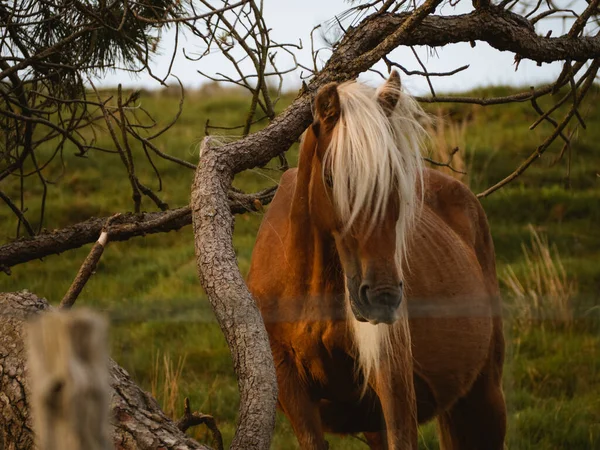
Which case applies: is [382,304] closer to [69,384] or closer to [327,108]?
[327,108]

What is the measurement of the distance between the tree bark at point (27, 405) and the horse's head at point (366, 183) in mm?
767

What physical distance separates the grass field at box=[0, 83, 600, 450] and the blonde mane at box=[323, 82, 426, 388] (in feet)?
1.81

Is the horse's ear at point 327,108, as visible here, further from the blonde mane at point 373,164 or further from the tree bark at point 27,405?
the tree bark at point 27,405

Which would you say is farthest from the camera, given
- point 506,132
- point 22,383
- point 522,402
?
point 506,132

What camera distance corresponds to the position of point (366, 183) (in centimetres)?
269

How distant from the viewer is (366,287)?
8.70 feet

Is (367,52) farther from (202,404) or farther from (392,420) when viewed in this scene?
(202,404)

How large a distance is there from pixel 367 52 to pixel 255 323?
1333 millimetres

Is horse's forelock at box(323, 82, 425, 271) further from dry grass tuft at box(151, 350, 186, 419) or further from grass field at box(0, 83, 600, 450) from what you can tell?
dry grass tuft at box(151, 350, 186, 419)

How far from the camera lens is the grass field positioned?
516 centimetres

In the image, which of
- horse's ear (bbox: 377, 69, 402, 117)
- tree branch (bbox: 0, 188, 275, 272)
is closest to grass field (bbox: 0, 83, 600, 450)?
tree branch (bbox: 0, 188, 275, 272)

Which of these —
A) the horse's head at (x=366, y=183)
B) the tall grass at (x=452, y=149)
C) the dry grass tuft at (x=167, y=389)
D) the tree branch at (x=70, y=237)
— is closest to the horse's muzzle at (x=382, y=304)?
the horse's head at (x=366, y=183)

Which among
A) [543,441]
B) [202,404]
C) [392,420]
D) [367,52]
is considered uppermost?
[367,52]

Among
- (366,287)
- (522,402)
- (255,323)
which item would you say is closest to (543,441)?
(522,402)
